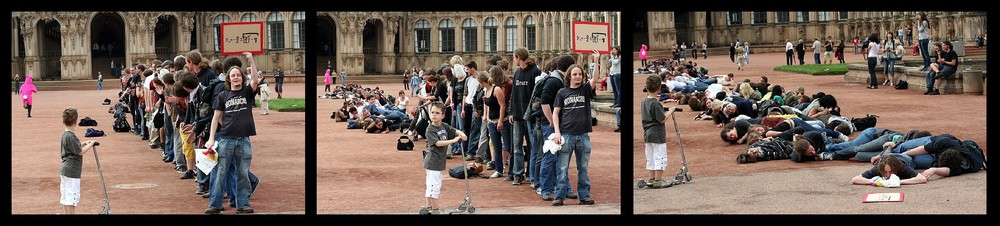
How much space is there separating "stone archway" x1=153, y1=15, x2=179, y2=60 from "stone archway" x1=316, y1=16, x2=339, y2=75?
5781mm

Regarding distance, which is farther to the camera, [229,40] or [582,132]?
[582,132]

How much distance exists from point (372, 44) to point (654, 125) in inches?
1973

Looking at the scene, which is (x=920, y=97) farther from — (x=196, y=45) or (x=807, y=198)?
(x=196, y=45)

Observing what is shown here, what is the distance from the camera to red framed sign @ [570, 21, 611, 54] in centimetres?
1073

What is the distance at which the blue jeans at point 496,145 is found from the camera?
44.8 ft

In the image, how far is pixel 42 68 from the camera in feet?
185

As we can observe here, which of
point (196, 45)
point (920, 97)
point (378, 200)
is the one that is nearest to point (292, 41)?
point (196, 45)

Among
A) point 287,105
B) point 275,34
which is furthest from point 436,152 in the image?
point 275,34

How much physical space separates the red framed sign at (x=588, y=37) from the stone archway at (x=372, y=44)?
4832cm

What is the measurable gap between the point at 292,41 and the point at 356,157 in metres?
41.6

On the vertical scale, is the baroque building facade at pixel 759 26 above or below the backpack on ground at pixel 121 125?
above

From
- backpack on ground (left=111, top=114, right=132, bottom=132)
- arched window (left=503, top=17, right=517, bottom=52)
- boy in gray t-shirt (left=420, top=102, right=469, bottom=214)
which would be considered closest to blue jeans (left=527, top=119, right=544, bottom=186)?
boy in gray t-shirt (left=420, top=102, right=469, bottom=214)

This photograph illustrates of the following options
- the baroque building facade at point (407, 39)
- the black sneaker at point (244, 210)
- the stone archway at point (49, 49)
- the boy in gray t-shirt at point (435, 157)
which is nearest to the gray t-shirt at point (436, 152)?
the boy in gray t-shirt at point (435, 157)

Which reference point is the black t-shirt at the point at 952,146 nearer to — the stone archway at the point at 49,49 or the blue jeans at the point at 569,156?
the blue jeans at the point at 569,156
